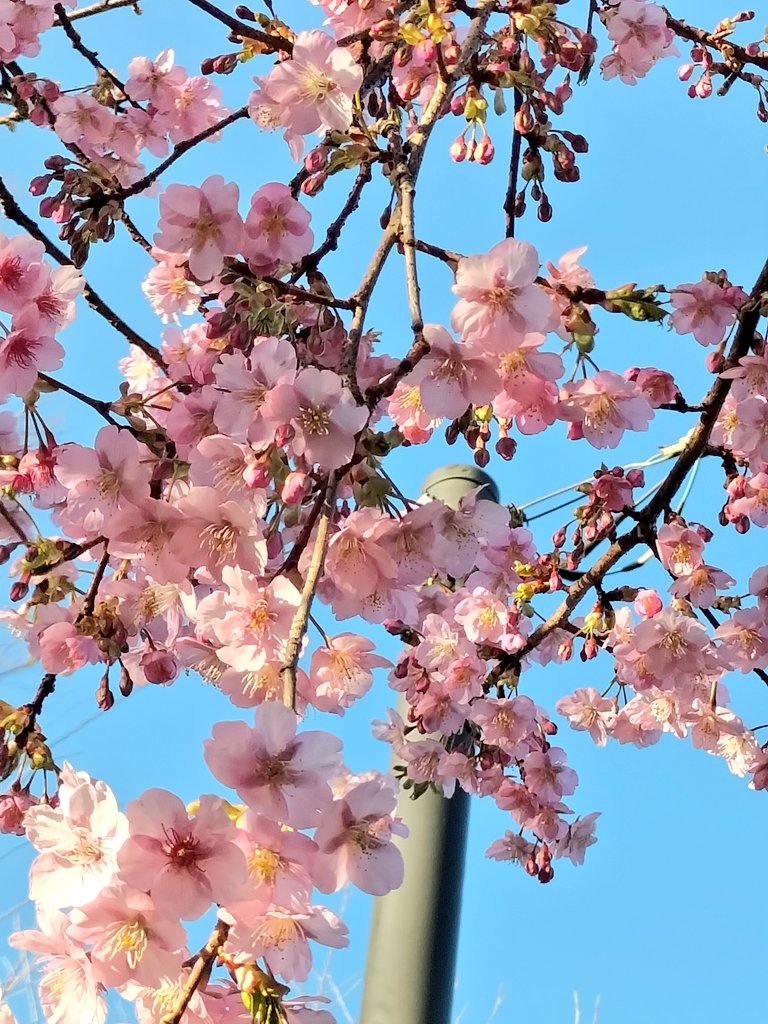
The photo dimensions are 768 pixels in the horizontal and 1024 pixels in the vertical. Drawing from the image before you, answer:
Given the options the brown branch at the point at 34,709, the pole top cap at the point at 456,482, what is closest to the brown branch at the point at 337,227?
the brown branch at the point at 34,709

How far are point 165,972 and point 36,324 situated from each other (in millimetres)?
724

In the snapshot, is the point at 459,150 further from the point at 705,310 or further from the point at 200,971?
the point at 200,971

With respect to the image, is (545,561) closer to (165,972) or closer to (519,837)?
(519,837)

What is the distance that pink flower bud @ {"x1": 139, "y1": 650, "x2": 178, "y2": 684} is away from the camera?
4.43 feet

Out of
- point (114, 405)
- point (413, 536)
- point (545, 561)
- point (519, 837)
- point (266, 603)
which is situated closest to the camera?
point (266, 603)

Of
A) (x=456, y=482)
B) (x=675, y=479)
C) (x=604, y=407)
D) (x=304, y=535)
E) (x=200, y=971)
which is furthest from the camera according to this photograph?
(x=456, y=482)

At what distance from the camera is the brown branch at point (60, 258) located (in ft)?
4.07

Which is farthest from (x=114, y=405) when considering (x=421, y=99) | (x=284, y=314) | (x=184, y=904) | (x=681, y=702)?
(x=681, y=702)

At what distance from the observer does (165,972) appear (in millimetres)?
744

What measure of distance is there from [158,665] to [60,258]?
1.86ft

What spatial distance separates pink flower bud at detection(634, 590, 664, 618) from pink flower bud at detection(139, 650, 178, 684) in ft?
2.76

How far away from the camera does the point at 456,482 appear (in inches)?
125

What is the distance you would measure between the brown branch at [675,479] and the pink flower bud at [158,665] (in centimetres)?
66

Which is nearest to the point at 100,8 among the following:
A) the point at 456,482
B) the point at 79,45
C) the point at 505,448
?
the point at 79,45
